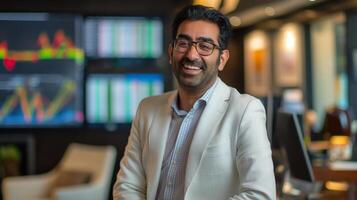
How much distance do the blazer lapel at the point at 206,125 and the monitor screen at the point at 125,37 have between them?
5260 millimetres

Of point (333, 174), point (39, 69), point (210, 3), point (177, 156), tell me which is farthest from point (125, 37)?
point (177, 156)

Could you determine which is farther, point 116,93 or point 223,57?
point 116,93

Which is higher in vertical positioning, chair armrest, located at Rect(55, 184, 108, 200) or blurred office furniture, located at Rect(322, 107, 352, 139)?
blurred office furniture, located at Rect(322, 107, 352, 139)

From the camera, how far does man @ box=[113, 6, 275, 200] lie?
175 centimetres

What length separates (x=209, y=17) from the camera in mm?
1809

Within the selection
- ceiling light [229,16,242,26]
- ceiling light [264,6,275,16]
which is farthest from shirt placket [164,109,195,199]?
ceiling light [229,16,242,26]

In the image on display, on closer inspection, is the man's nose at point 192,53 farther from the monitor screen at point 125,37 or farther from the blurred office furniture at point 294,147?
the monitor screen at point 125,37

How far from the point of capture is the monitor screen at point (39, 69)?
22.8 feet

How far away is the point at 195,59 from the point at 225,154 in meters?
0.28

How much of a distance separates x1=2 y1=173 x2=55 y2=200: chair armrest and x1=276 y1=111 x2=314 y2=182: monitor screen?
3.71 meters

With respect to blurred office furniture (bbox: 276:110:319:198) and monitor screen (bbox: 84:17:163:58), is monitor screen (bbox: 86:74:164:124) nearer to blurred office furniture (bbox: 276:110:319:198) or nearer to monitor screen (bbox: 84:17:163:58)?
monitor screen (bbox: 84:17:163:58)

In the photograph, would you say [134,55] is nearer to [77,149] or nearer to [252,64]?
[77,149]

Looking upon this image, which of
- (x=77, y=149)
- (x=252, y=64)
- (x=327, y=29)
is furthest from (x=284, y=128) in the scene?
(x=252, y=64)

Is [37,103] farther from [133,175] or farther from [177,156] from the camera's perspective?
[177,156]
